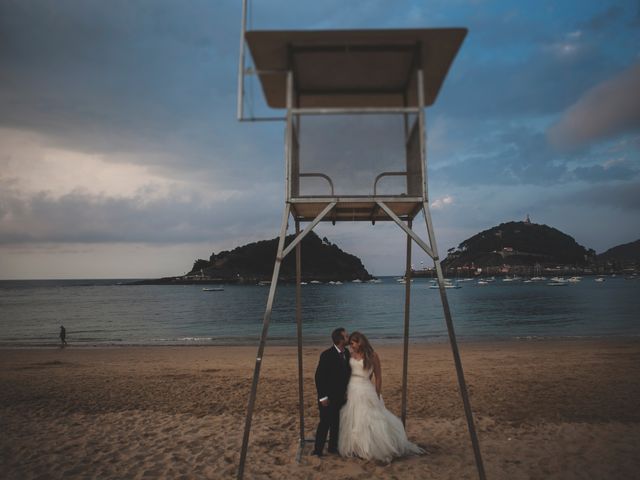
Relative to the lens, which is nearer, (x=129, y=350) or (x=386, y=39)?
(x=386, y=39)

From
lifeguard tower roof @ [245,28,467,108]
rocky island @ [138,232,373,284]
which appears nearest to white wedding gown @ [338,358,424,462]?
lifeguard tower roof @ [245,28,467,108]

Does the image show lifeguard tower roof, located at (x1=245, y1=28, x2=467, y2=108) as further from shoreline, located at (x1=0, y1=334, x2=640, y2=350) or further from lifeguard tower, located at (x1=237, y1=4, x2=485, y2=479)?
shoreline, located at (x1=0, y1=334, x2=640, y2=350)

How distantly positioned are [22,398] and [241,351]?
12921 mm

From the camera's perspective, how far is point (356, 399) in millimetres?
6223

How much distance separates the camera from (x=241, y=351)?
23.6 metres

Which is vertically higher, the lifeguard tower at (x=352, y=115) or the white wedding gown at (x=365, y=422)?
the lifeguard tower at (x=352, y=115)

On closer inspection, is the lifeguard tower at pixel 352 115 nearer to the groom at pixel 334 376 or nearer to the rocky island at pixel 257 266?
the groom at pixel 334 376

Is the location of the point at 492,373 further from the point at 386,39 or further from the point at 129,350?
the point at 129,350

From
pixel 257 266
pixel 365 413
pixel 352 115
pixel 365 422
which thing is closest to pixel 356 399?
pixel 365 413

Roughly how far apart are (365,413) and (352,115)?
4.33 metres

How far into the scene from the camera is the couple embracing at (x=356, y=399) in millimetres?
6207

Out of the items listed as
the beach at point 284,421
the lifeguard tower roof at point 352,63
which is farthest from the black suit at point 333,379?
the lifeguard tower roof at point 352,63

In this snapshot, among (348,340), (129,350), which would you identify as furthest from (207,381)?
(129,350)

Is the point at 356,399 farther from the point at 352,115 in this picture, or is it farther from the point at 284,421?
the point at 352,115
